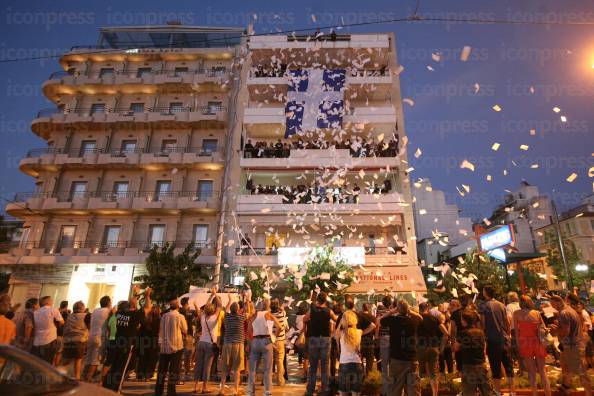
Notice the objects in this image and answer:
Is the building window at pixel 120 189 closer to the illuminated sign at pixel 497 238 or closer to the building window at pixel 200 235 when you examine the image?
the building window at pixel 200 235

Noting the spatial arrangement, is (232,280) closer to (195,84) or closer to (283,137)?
(283,137)

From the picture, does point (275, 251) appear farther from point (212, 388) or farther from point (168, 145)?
point (212, 388)

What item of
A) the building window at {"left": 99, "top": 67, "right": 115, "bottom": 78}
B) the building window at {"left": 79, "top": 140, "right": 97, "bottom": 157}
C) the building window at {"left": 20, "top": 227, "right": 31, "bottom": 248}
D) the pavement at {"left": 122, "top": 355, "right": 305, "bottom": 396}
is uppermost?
the building window at {"left": 99, "top": 67, "right": 115, "bottom": 78}

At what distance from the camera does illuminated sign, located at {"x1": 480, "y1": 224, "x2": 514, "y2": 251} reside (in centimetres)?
1712

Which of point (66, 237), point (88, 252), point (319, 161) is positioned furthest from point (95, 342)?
point (66, 237)

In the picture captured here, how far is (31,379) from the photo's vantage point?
3.02 meters

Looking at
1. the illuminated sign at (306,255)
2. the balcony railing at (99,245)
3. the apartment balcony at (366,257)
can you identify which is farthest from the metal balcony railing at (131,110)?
the illuminated sign at (306,255)

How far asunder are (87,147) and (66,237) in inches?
247

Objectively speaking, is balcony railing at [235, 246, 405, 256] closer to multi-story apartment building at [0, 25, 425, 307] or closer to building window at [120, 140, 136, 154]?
multi-story apartment building at [0, 25, 425, 307]

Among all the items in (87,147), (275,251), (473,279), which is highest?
(87,147)

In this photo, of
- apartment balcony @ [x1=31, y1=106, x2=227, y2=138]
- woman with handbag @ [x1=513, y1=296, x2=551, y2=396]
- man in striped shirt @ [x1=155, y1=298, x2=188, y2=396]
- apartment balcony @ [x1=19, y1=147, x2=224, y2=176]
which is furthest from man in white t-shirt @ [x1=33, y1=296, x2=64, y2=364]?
apartment balcony @ [x1=31, y1=106, x2=227, y2=138]

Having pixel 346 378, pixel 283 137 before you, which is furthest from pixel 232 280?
pixel 346 378

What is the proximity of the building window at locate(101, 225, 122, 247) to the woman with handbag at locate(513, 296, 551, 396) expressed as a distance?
2192 centimetres

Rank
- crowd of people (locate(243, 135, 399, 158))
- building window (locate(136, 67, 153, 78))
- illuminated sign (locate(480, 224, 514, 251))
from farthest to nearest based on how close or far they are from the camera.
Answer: building window (locate(136, 67, 153, 78)) → crowd of people (locate(243, 135, 399, 158)) → illuminated sign (locate(480, 224, 514, 251))
